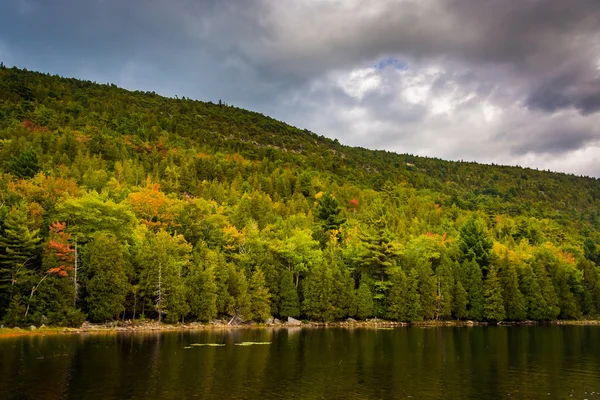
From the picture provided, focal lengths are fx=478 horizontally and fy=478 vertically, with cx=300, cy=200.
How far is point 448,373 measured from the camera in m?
39.5

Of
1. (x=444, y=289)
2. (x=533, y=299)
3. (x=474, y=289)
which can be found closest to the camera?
(x=444, y=289)

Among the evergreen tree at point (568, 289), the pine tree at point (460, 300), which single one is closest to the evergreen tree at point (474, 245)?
the pine tree at point (460, 300)

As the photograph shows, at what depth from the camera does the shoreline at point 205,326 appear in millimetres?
62688

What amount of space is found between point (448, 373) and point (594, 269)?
338 feet

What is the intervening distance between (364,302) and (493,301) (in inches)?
1148

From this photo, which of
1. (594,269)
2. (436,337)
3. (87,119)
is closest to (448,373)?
(436,337)

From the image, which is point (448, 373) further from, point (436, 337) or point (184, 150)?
point (184, 150)

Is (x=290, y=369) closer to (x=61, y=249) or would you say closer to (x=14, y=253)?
(x=61, y=249)

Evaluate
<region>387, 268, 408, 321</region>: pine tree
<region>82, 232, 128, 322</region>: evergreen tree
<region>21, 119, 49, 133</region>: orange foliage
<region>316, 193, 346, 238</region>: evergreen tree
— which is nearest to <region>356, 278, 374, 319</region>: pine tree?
<region>387, 268, 408, 321</region>: pine tree

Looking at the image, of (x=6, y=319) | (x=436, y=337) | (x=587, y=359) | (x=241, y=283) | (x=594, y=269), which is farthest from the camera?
(x=594, y=269)

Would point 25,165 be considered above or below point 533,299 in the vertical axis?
above

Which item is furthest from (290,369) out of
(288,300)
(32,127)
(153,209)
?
Result: (32,127)

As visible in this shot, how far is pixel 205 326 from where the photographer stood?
78.7 m

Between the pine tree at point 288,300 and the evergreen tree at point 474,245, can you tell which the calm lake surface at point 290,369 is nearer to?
the pine tree at point 288,300
